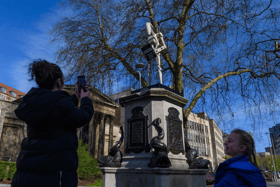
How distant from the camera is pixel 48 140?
1661 millimetres

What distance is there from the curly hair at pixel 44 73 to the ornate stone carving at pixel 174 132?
4338mm

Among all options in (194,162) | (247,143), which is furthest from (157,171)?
(247,143)

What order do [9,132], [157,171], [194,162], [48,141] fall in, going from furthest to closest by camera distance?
[9,132]
[194,162]
[157,171]
[48,141]

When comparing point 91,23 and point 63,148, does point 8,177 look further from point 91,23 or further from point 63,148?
point 63,148

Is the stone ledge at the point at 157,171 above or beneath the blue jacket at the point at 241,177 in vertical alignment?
beneath

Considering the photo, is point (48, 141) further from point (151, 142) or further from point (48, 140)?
point (151, 142)

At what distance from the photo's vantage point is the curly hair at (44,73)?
1870 mm

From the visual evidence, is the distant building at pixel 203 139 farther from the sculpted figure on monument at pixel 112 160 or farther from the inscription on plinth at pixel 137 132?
the sculpted figure on monument at pixel 112 160

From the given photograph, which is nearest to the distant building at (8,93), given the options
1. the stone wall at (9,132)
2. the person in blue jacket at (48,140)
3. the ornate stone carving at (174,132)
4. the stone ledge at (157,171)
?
the stone wall at (9,132)

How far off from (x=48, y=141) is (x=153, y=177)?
375 centimetres

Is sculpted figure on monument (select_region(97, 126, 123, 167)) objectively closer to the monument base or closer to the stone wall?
the monument base

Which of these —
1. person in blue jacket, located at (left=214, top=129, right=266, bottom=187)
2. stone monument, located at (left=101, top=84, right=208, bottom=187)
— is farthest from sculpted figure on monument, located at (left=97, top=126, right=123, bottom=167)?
person in blue jacket, located at (left=214, top=129, right=266, bottom=187)

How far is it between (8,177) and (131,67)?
1458cm

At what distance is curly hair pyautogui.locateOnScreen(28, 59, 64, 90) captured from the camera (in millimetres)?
1870
